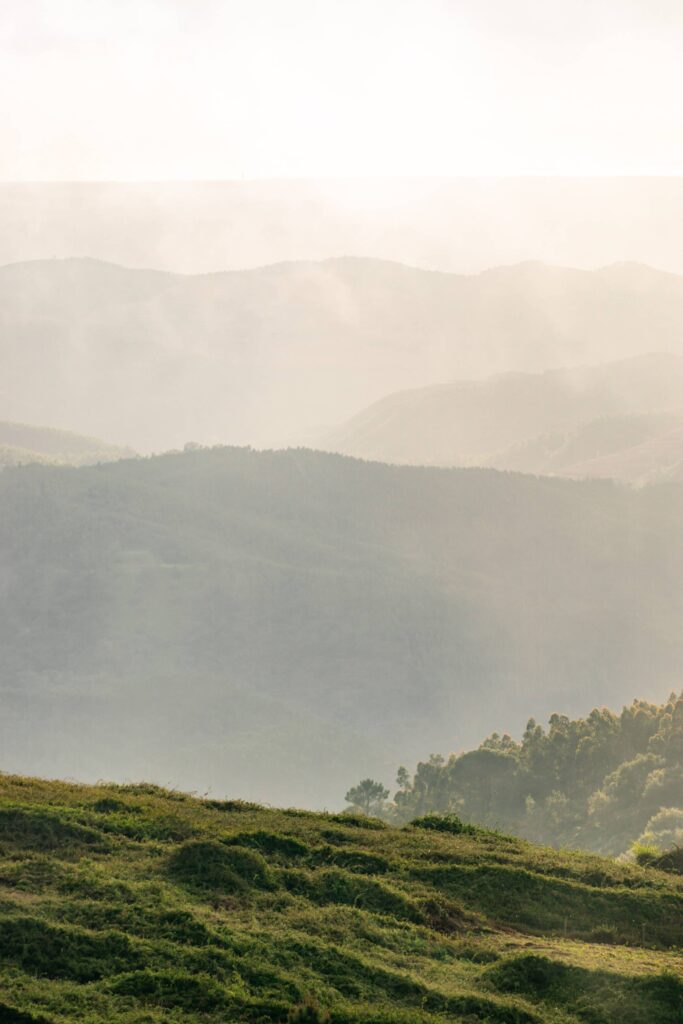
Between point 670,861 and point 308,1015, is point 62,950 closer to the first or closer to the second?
point 308,1015

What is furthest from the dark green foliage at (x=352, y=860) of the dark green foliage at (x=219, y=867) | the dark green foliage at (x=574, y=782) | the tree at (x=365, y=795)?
the tree at (x=365, y=795)

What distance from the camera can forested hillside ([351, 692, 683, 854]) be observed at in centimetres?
6206

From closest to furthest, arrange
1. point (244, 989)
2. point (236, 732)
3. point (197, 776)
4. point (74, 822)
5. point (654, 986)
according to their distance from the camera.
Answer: point (244, 989) → point (654, 986) → point (74, 822) → point (197, 776) → point (236, 732)

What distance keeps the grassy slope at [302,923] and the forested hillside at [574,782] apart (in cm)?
4133

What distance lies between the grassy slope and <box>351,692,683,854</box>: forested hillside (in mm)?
41326

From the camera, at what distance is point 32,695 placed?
199000mm

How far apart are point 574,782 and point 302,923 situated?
5261cm

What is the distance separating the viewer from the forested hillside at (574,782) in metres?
62.1

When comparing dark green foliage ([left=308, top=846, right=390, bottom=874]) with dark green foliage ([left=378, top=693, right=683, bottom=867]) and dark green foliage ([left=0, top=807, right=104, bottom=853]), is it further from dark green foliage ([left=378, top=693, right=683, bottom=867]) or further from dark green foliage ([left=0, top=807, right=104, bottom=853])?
dark green foliage ([left=378, top=693, right=683, bottom=867])

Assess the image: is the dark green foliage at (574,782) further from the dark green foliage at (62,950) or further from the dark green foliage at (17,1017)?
the dark green foliage at (17,1017)

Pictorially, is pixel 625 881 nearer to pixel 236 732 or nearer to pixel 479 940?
pixel 479 940

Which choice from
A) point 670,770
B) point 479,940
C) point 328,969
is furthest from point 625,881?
point 670,770

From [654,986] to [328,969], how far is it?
3979mm

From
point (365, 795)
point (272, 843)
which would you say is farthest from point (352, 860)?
point (365, 795)
